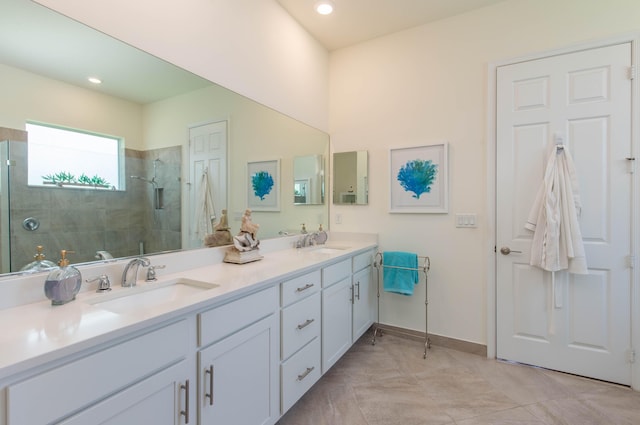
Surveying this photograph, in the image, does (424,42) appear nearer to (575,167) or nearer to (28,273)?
(575,167)

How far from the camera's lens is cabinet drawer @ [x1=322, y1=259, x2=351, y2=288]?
202 cm

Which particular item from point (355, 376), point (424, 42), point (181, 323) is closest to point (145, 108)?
point (181, 323)

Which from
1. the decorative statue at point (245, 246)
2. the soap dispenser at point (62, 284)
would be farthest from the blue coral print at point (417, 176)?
the soap dispenser at point (62, 284)

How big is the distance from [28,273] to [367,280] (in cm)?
228

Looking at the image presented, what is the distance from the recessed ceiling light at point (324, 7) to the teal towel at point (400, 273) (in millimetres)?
2176

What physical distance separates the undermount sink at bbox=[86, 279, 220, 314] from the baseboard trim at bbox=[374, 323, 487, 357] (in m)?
2.05

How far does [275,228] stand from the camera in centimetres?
250

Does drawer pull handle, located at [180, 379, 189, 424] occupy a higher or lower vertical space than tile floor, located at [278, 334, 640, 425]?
higher

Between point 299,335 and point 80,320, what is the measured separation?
1095 mm

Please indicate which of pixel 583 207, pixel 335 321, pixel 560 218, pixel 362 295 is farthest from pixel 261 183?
pixel 583 207

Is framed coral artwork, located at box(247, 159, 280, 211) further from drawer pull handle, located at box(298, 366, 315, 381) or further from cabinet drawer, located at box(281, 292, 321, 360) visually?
drawer pull handle, located at box(298, 366, 315, 381)

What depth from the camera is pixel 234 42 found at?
2.02 metres

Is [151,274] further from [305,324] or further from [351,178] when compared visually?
[351,178]

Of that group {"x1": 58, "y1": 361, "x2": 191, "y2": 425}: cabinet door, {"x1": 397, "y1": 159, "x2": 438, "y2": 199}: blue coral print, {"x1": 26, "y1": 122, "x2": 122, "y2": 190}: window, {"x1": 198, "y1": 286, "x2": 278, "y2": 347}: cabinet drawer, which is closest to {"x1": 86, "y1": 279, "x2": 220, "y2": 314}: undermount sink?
{"x1": 198, "y1": 286, "x2": 278, "y2": 347}: cabinet drawer
